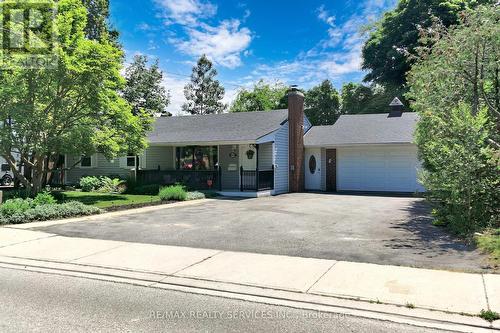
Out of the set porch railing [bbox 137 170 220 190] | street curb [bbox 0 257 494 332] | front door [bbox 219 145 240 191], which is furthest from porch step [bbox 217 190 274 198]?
street curb [bbox 0 257 494 332]

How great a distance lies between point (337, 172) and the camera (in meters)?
23.5

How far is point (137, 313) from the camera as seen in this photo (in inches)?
195

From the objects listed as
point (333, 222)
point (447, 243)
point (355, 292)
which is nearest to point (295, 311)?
point (355, 292)

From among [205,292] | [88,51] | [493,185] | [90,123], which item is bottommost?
[205,292]

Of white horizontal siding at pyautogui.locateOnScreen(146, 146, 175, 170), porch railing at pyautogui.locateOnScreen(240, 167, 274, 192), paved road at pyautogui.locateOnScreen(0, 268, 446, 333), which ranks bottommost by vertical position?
paved road at pyautogui.locateOnScreen(0, 268, 446, 333)

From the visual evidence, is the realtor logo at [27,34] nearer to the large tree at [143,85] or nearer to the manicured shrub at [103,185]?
the manicured shrub at [103,185]

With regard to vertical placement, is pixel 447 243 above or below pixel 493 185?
below

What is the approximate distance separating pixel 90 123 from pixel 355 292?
562 inches

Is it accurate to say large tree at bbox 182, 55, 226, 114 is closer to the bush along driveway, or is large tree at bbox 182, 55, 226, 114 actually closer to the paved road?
the bush along driveway

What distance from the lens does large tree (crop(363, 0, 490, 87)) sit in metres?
32.5

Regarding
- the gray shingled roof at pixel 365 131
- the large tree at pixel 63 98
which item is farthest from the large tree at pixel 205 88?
the large tree at pixel 63 98

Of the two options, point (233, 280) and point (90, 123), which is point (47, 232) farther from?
point (90, 123)

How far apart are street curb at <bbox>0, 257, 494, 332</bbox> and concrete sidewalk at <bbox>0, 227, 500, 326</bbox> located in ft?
0.19

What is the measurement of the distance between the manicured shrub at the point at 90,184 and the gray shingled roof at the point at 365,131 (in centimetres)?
1217
